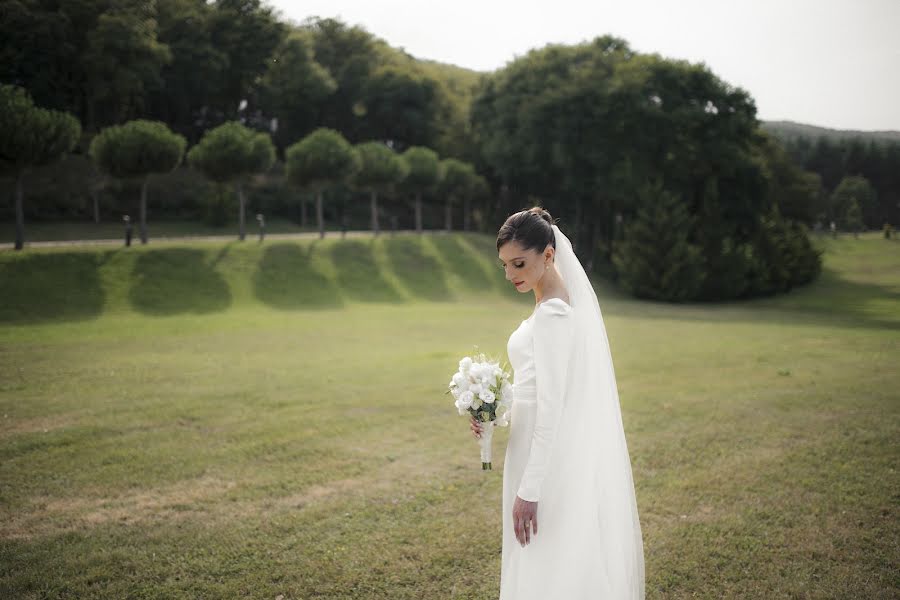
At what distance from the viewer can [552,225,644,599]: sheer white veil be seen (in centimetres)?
373

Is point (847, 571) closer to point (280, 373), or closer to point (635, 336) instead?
point (280, 373)

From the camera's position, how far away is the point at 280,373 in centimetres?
1431

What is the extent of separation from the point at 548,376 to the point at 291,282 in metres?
32.7

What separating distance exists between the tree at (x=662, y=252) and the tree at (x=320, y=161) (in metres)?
22.6

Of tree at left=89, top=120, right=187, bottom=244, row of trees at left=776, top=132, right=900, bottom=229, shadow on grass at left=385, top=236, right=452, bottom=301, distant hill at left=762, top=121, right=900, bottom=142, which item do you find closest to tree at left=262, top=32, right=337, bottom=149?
shadow on grass at left=385, top=236, right=452, bottom=301

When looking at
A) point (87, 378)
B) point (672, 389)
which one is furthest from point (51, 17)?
point (672, 389)

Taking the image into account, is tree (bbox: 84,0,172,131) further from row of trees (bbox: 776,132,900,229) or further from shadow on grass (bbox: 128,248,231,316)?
row of trees (bbox: 776,132,900,229)

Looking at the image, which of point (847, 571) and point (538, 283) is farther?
point (847, 571)

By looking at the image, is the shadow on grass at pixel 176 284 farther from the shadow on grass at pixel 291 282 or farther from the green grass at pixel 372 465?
the green grass at pixel 372 465

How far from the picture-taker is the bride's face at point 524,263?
3.73 m

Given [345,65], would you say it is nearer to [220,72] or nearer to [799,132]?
[220,72]

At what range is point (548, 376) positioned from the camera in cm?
348

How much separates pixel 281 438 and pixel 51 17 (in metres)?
58.7

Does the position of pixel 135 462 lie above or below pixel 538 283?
below
